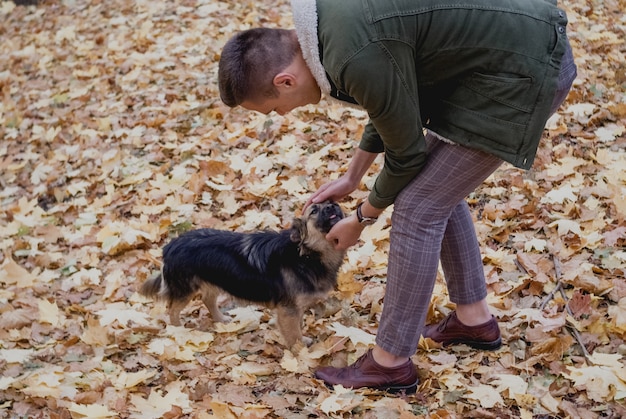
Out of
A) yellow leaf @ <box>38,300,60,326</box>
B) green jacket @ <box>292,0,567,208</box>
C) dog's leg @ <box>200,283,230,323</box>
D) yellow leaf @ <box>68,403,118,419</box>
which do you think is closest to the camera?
green jacket @ <box>292,0,567,208</box>

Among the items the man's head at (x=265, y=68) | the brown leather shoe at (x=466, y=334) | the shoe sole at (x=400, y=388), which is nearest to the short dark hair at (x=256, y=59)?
the man's head at (x=265, y=68)

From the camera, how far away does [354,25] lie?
2.28m

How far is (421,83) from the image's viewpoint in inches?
101

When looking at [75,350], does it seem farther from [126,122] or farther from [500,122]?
[126,122]

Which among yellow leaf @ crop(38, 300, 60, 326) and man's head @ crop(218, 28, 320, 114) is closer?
man's head @ crop(218, 28, 320, 114)

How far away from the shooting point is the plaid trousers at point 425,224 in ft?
8.73

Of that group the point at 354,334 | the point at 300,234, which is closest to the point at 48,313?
the point at 300,234

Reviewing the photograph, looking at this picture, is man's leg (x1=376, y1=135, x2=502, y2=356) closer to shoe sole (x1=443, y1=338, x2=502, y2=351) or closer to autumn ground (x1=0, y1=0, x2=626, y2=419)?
autumn ground (x1=0, y1=0, x2=626, y2=419)

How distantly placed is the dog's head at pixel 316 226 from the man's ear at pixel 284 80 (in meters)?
1.13

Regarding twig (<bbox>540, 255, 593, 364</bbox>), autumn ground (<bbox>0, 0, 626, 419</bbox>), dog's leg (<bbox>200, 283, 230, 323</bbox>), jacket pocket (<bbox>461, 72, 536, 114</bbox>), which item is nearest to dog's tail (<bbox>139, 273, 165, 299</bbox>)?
autumn ground (<bbox>0, 0, 626, 419</bbox>)

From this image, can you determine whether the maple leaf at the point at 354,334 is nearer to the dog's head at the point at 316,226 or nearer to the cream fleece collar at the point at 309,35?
the dog's head at the point at 316,226

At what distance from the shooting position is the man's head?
8.37ft

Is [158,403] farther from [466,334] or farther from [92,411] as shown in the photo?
[466,334]

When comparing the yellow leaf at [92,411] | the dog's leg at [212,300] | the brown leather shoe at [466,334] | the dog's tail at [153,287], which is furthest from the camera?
the dog's tail at [153,287]
